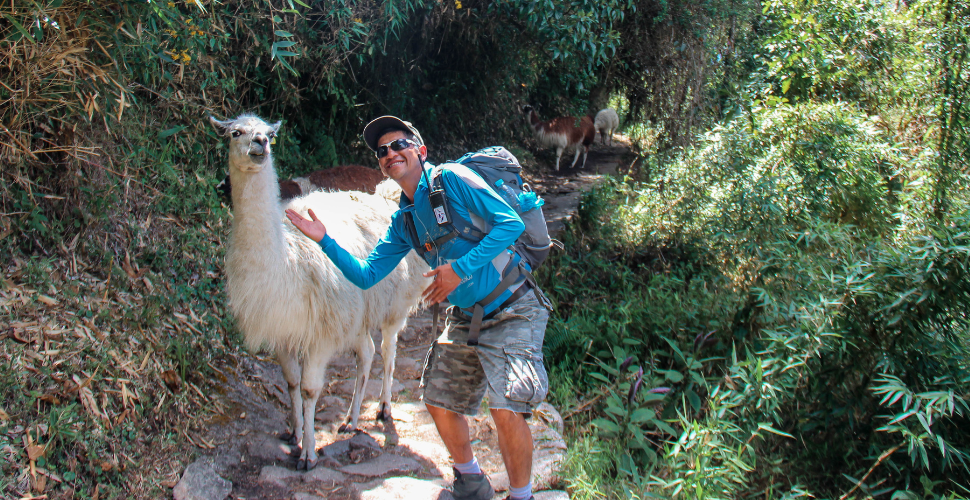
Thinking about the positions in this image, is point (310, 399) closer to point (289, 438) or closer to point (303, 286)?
point (289, 438)

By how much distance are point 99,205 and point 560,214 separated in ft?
19.1

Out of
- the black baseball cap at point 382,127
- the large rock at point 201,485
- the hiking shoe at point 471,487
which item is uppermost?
the black baseball cap at point 382,127

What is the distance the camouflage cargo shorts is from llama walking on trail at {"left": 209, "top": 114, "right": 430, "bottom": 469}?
0.86m

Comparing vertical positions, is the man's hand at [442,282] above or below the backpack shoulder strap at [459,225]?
below

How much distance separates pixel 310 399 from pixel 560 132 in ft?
32.1

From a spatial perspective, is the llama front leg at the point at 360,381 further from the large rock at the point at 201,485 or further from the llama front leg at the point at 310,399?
the large rock at the point at 201,485

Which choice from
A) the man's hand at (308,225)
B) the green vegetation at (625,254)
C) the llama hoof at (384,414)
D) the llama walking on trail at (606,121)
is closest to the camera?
the man's hand at (308,225)

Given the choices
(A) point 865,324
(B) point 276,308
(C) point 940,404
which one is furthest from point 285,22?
(C) point 940,404

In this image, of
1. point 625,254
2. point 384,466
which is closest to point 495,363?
point 384,466

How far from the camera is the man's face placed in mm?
2818

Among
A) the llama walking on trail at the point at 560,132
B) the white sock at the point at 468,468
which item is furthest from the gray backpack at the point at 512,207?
the llama walking on trail at the point at 560,132

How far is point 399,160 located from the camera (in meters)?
2.83

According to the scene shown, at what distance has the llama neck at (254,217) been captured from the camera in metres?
3.26

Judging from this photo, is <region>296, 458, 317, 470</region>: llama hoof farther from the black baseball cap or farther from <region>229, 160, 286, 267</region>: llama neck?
the black baseball cap
